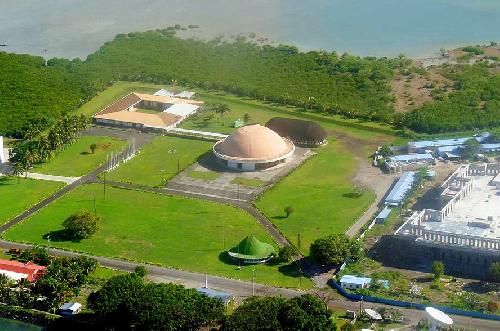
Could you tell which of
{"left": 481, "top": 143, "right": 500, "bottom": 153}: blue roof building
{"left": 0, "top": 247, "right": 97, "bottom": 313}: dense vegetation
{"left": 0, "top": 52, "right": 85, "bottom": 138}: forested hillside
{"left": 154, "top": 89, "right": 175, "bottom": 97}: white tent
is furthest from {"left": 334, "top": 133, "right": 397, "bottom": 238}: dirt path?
{"left": 0, "top": 52, "right": 85, "bottom": 138}: forested hillside

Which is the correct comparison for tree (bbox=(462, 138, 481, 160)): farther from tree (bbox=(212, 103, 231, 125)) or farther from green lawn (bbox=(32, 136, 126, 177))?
green lawn (bbox=(32, 136, 126, 177))

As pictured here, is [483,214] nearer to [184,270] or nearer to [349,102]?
[184,270]

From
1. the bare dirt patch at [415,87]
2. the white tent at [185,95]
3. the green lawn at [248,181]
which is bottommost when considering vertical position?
the green lawn at [248,181]

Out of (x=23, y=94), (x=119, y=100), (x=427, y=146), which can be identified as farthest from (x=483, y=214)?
(x=23, y=94)

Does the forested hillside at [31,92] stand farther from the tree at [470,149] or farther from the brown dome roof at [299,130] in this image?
the tree at [470,149]

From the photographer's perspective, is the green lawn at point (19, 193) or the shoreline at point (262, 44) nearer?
the green lawn at point (19, 193)

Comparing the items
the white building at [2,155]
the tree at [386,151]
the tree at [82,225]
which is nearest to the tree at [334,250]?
the tree at [82,225]
